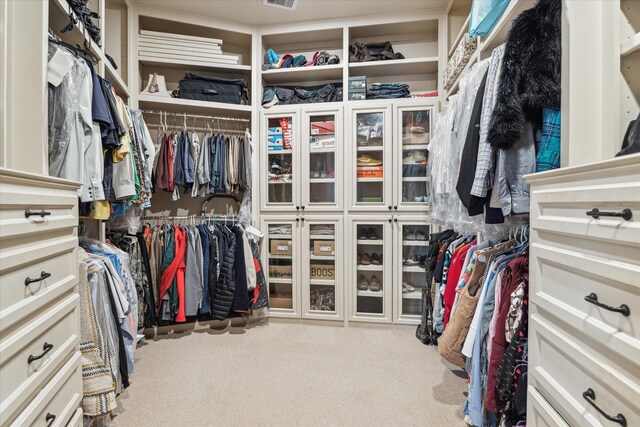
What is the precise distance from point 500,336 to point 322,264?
1.83m

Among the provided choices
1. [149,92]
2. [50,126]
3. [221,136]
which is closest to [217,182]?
[221,136]

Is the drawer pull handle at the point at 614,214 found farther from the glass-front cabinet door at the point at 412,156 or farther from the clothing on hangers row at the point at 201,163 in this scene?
the clothing on hangers row at the point at 201,163

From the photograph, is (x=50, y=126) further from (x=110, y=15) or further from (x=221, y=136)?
(x=110, y=15)

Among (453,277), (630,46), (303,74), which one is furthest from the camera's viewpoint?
(303,74)

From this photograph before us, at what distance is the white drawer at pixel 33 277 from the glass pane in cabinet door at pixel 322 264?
1981mm

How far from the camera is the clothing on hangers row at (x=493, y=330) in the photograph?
1118mm

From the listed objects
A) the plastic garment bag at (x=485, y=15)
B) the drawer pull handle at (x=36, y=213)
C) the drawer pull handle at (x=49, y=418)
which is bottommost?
the drawer pull handle at (x=49, y=418)

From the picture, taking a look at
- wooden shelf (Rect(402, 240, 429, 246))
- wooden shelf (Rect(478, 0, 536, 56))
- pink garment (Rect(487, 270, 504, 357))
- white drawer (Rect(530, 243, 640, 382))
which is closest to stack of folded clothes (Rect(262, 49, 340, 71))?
wooden shelf (Rect(478, 0, 536, 56))

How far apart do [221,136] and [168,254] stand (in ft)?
3.71

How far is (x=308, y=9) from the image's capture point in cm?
264

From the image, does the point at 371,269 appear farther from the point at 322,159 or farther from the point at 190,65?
the point at 190,65

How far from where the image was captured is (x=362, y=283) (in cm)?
288

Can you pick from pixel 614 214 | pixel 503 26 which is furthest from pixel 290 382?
pixel 503 26

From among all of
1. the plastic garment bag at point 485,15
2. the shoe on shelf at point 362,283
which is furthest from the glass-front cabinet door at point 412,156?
the plastic garment bag at point 485,15
